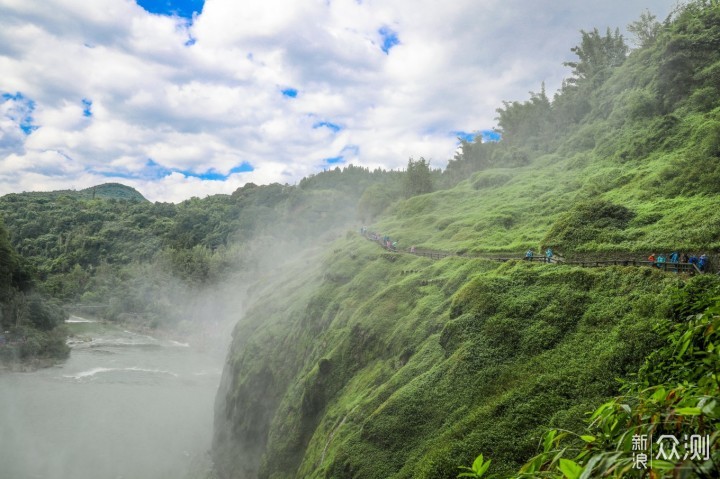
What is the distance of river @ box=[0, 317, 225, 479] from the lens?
49.1 m

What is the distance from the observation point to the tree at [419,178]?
A: 100750mm

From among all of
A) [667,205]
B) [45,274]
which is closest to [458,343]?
[667,205]

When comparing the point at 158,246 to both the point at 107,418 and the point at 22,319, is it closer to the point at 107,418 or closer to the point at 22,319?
the point at 22,319

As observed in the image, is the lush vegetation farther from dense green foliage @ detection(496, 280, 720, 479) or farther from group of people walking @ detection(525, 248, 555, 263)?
group of people walking @ detection(525, 248, 555, 263)

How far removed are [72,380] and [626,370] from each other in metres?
81.0

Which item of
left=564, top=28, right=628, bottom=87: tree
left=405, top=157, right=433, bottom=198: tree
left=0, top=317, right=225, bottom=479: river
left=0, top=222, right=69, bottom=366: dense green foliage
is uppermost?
left=564, top=28, right=628, bottom=87: tree

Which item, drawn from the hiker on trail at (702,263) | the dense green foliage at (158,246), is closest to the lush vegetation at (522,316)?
the hiker on trail at (702,263)

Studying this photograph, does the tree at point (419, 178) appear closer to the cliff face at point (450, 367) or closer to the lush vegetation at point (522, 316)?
the lush vegetation at point (522, 316)

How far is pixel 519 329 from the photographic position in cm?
2042

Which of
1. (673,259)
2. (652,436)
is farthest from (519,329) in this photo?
(652,436)

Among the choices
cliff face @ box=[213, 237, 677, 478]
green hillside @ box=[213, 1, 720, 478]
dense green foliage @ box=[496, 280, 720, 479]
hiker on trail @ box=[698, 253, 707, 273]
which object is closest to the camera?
dense green foliage @ box=[496, 280, 720, 479]

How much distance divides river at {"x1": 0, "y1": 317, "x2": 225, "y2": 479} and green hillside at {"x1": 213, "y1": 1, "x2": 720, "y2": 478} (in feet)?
31.3

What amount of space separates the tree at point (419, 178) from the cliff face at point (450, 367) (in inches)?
2437

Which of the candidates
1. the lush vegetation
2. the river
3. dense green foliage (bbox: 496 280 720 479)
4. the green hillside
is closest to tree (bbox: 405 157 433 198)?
the lush vegetation
